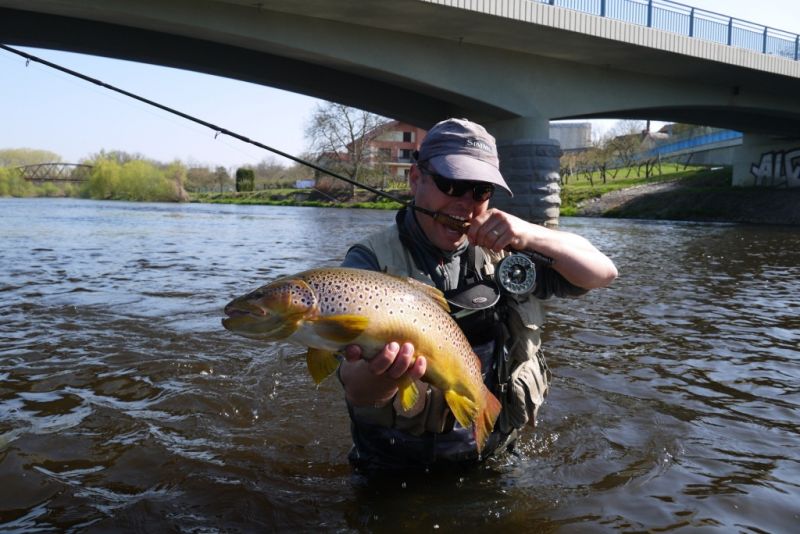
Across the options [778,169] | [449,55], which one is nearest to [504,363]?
[449,55]

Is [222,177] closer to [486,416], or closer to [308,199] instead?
[308,199]

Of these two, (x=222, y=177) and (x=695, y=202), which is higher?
(x=222, y=177)

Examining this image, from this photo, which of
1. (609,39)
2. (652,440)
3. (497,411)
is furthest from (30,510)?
(609,39)

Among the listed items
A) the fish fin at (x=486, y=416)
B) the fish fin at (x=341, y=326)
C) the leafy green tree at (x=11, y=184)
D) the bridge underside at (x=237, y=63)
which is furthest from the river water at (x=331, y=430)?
A: the leafy green tree at (x=11, y=184)

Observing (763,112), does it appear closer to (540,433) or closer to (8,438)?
(540,433)

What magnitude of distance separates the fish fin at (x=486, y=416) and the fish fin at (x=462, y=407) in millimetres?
61

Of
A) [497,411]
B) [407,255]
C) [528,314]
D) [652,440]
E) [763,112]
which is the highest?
[763,112]

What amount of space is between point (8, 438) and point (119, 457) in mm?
891

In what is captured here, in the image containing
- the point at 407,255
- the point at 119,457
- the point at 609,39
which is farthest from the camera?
the point at 609,39

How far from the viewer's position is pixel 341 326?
2531mm

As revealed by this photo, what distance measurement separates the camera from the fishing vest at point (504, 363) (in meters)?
3.36

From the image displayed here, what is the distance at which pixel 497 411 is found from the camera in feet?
10.3

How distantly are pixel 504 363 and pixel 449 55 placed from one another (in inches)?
758

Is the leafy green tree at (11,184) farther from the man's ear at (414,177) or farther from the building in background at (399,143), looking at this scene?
the man's ear at (414,177)
